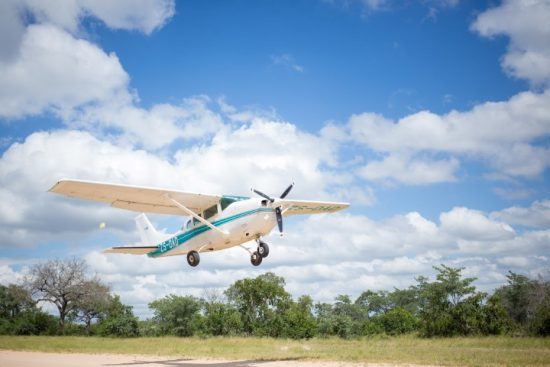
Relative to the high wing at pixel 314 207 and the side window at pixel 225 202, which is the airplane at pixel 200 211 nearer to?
the side window at pixel 225 202

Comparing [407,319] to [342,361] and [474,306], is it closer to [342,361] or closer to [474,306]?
[474,306]

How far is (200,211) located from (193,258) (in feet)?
7.36

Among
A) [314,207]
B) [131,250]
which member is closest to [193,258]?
[131,250]

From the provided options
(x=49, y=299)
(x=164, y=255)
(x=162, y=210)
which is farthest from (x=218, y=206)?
(x=49, y=299)

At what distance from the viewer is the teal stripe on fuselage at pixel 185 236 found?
20.5 m

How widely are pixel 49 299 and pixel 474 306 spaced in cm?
4884

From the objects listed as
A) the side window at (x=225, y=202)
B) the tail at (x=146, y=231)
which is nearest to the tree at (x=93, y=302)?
the tail at (x=146, y=231)

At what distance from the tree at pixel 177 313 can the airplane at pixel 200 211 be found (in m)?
33.7

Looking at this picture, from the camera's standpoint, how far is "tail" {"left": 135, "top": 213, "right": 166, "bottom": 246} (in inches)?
1142

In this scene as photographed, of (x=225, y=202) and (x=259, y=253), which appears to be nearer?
(x=259, y=253)

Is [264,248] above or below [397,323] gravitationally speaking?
above

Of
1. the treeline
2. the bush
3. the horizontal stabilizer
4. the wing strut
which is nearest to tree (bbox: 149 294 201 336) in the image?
the treeline

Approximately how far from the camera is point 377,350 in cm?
3195

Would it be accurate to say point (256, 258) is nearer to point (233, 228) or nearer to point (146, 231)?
point (233, 228)
